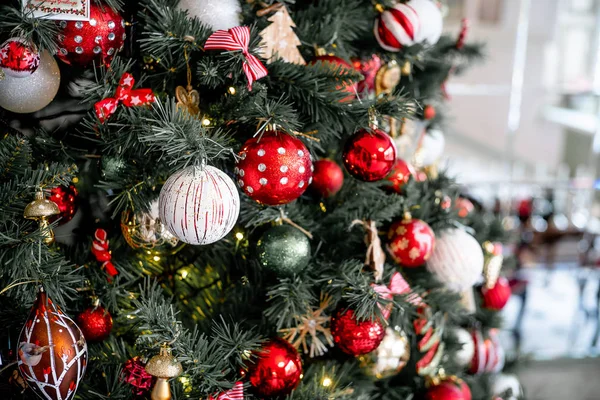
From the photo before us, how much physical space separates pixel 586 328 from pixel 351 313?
295 centimetres

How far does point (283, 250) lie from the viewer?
779mm

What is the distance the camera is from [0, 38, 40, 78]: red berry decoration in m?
0.67

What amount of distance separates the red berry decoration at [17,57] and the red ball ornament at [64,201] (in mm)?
161

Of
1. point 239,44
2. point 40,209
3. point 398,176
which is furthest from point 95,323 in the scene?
point 398,176

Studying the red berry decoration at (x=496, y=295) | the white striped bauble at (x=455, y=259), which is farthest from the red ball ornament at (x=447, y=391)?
the red berry decoration at (x=496, y=295)

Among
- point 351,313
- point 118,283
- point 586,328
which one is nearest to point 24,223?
point 118,283

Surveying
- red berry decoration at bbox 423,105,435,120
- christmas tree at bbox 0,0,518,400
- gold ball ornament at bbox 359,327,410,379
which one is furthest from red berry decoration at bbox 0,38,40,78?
red berry decoration at bbox 423,105,435,120

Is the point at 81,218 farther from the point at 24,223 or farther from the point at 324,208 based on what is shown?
the point at 324,208

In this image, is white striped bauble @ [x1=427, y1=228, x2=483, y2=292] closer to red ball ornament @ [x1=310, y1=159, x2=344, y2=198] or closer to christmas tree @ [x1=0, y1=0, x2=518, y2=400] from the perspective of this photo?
christmas tree @ [x1=0, y1=0, x2=518, y2=400]

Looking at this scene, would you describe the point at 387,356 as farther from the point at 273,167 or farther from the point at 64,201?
the point at 64,201

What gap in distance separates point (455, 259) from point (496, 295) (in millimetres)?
347

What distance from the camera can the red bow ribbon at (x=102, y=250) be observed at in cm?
79

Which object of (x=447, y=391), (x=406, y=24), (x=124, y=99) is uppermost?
(x=406, y=24)

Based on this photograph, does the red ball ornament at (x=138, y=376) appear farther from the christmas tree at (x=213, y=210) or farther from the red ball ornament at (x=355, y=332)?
the red ball ornament at (x=355, y=332)
